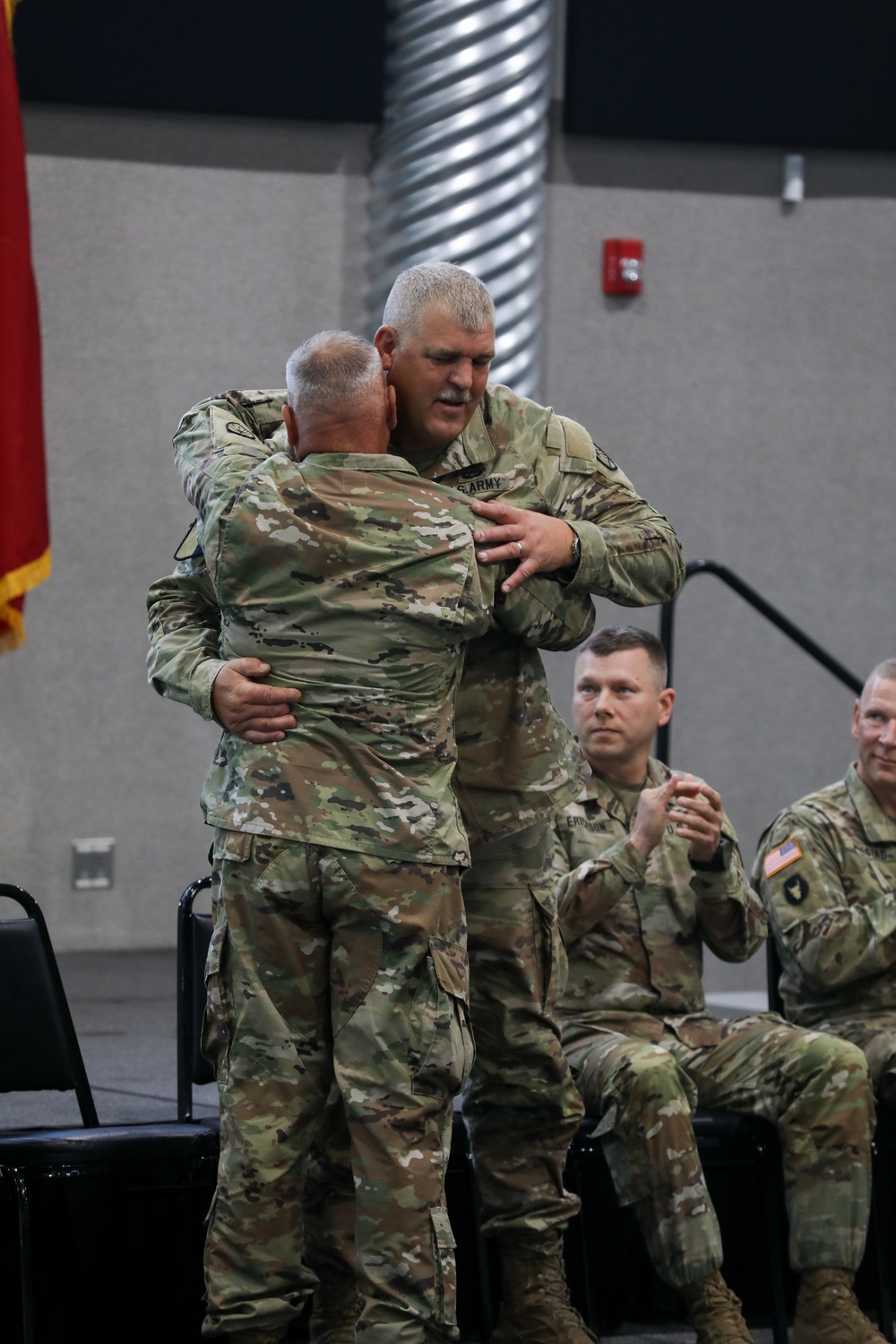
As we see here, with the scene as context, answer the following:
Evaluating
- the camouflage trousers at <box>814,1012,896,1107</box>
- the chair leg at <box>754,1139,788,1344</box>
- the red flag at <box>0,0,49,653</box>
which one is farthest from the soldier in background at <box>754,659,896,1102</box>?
the red flag at <box>0,0,49,653</box>

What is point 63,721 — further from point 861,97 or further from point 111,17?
point 861,97

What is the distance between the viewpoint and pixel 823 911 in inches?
121

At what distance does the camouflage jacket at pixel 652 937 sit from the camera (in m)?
2.92

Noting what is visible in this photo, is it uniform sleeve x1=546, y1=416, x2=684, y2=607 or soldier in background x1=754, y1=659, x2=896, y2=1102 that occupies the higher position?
uniform sleeve x1=546, y1=416, x2=684, y2=607

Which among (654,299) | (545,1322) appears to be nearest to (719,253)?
(654,299)

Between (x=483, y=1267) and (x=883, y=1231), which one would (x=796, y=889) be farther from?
(x=483, y=1267)

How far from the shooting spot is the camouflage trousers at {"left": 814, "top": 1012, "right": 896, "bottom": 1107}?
119 inches

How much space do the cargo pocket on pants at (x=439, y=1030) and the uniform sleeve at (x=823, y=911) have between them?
113cm

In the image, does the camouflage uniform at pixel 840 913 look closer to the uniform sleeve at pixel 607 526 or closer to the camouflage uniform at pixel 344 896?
the uniform sleeve at pixel 607 526

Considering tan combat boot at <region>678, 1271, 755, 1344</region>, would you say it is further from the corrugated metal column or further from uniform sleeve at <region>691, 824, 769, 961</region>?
the corrugated metal column

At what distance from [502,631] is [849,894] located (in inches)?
44.5

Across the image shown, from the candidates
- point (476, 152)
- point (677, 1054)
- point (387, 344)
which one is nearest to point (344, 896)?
point (387, 344)

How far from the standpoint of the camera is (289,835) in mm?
2096

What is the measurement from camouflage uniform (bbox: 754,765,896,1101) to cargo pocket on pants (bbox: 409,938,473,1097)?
3.72 ft
